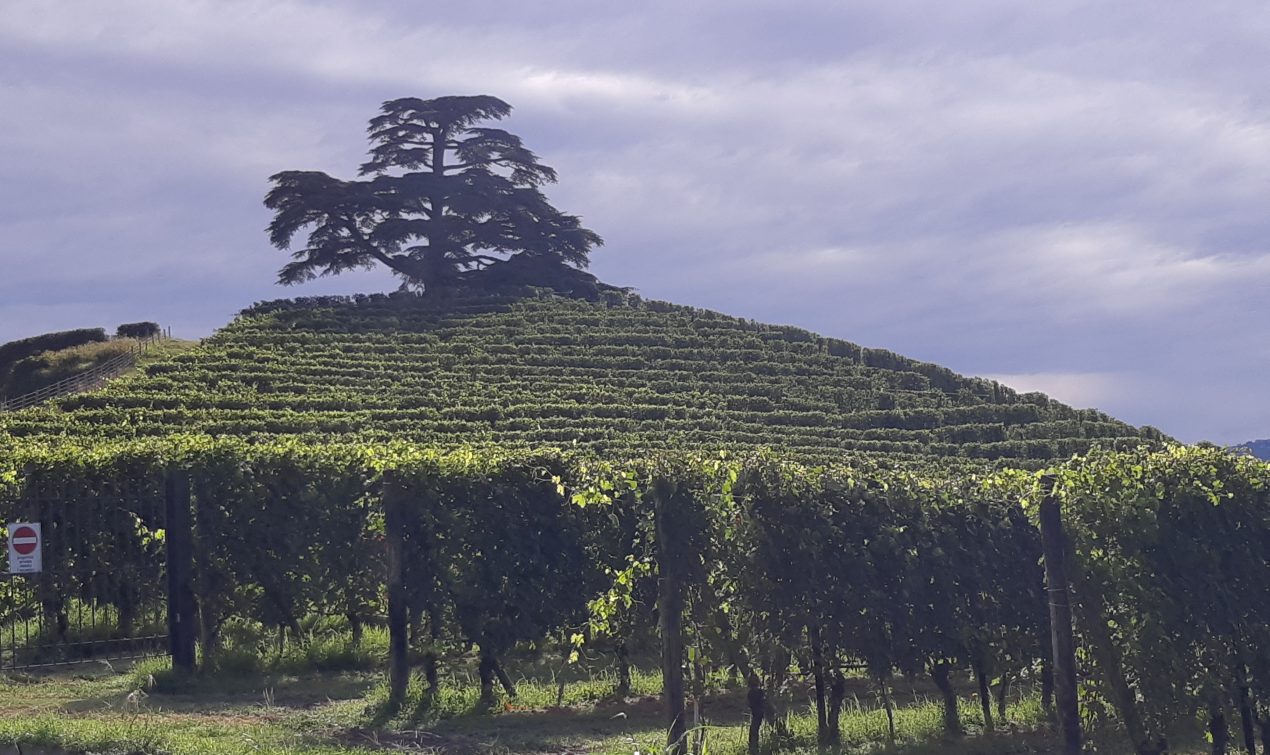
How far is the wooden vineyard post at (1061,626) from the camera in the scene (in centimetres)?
759

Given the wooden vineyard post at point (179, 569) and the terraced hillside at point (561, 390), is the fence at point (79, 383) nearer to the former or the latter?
the terraced hillside at point (561, 390)

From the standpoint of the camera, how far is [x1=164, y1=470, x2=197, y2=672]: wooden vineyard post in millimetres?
10914

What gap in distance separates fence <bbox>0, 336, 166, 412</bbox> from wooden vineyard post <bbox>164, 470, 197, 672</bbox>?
35.2 m

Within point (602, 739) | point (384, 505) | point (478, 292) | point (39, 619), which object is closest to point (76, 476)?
point (39, 619)

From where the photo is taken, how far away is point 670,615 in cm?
753

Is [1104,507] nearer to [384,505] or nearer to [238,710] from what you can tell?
[384,505]

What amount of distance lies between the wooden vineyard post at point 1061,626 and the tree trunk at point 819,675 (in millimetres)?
1739

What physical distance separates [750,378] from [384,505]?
1680 inches

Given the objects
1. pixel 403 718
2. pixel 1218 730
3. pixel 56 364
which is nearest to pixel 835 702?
pixel 1218 730

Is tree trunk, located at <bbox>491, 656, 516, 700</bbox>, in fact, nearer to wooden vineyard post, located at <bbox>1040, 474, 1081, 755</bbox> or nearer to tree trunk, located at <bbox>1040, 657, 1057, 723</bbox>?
tree trunk, located at <bbox>1040, 657, 1057, 723</bbox>

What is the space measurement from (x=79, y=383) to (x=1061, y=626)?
44.1 metres

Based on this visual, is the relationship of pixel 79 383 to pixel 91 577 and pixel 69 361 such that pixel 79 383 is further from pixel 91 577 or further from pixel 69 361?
pixel 91 577

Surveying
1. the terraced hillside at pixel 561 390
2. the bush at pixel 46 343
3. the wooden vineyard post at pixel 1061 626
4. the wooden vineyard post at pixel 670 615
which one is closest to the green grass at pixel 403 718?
the wooden vineyard post at pixel 670 615

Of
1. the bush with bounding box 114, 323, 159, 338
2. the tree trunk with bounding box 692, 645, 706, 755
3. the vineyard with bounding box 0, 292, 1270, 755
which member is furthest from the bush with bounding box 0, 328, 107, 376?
the tree trunk with bounding box 692, 645, 706, 755
